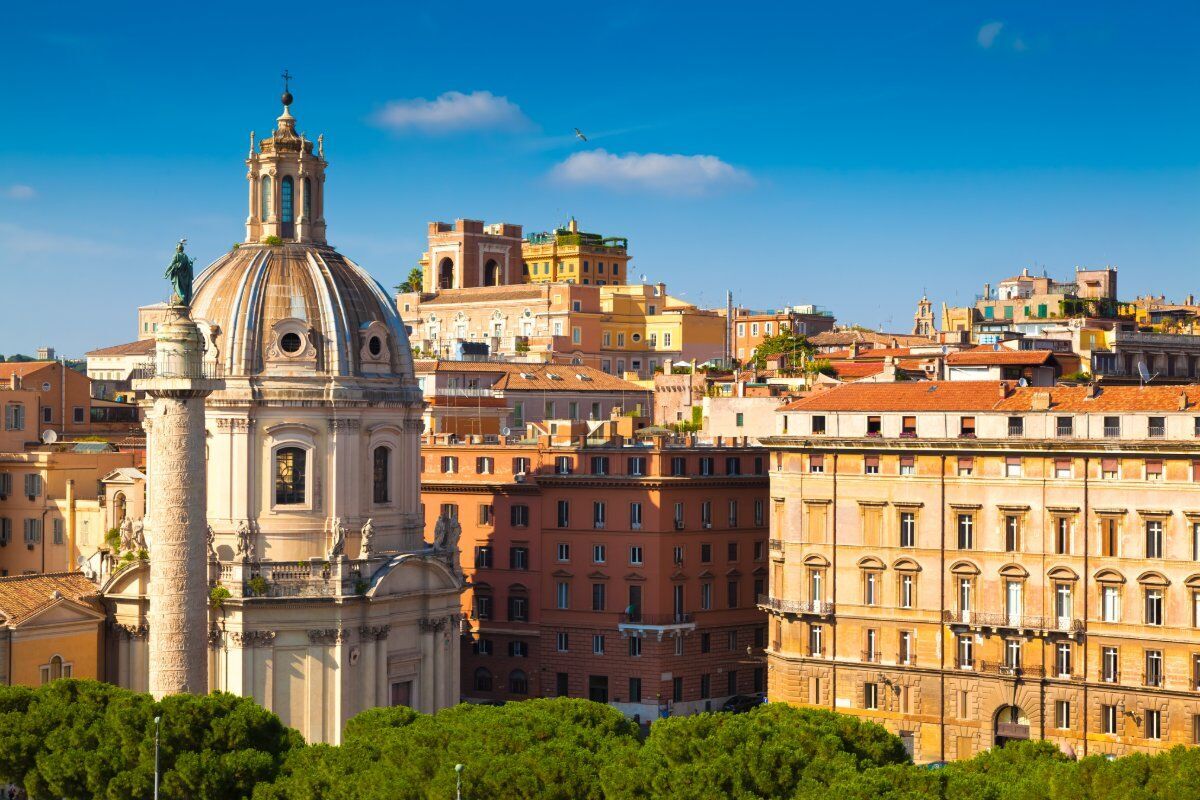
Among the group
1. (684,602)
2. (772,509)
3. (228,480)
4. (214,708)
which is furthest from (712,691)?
(214,708)

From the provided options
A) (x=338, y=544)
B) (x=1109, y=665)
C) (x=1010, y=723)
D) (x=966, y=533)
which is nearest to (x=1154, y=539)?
(x=1109, y=665)

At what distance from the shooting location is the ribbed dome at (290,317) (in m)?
82.5

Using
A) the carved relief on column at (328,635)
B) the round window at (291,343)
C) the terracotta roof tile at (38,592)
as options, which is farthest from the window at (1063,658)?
the terracotta roof tile at (38,592)

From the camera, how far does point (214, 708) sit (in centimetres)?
6600

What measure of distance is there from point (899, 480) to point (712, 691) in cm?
1700

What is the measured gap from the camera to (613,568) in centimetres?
9756

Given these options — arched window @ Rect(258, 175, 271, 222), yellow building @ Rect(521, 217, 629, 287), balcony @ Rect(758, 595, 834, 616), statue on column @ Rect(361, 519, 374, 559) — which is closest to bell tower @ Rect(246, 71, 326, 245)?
arched window @ Rect(258, 175, 271, 222)

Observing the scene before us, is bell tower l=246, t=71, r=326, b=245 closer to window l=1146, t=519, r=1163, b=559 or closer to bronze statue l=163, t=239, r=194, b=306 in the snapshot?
bronze statue l=163, t=239, r=194, b=306

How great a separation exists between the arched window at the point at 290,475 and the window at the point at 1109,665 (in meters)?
28.6

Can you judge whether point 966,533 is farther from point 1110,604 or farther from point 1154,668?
point 1154,668

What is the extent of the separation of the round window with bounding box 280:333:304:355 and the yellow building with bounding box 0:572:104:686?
11002mm

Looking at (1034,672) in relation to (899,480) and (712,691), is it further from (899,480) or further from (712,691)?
(712,691)

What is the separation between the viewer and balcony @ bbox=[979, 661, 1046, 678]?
82062 mm

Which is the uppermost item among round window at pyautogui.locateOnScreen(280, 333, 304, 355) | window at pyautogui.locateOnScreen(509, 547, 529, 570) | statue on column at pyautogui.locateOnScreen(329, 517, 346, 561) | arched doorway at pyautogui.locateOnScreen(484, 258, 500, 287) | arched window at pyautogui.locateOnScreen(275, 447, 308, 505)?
arched doorway at pyautogui.locateOnScreen(484, 258, 500, 287)
